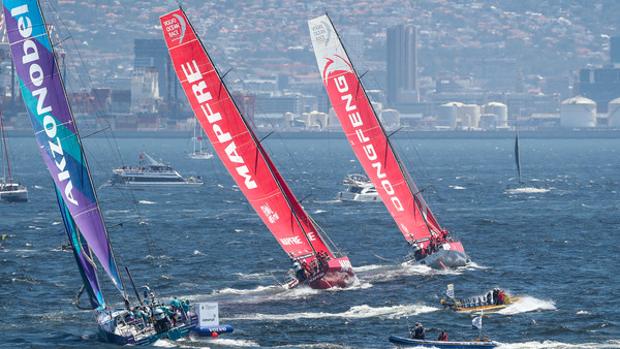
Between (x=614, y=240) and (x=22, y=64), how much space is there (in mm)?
52282

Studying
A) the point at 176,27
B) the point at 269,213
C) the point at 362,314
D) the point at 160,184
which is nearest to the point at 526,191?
the point at 160,184

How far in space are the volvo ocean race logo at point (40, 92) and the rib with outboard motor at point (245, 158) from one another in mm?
Answer: 14715

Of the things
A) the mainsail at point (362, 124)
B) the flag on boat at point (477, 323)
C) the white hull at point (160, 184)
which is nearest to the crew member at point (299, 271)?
the mainsail at point (362, 124)

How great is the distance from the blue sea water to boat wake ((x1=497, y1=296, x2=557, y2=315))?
12 cm

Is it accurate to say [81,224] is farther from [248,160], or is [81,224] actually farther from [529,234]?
[529,234]

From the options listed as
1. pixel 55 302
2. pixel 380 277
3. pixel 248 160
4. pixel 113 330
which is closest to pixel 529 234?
pixel 380 277

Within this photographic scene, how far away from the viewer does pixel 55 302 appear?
68.8m

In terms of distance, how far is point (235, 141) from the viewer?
2815 inches

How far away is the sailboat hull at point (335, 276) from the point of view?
7012cm

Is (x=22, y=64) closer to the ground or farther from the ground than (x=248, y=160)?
farther from the ground

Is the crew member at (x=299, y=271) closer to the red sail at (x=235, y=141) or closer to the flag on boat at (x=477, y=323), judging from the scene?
the red sail at (x=235, y=141)

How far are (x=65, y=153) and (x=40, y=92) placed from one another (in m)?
2.34

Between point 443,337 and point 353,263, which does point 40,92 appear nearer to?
point 443,337

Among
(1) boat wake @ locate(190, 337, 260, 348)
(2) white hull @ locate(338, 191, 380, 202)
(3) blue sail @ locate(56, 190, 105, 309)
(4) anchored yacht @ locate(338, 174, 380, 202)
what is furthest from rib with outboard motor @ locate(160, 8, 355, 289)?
(4) anchored yacht @ locate(338, 174, 380, 202)
